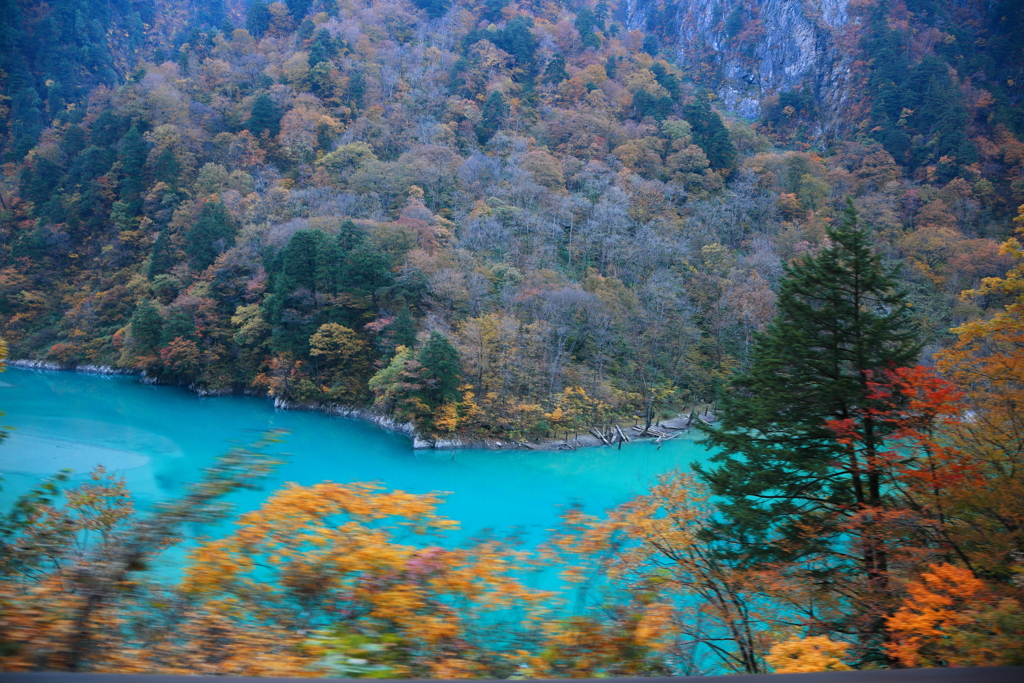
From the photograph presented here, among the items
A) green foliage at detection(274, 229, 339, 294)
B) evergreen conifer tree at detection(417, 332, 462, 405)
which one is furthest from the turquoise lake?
green foliage at detection(274, 229, 339, 294)

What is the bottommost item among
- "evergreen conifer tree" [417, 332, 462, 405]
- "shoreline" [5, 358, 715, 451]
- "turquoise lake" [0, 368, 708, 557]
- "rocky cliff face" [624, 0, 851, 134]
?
"turquoise lake" [0, 368, 708, 557]

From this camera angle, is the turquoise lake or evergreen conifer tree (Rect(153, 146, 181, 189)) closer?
the turquoise lake

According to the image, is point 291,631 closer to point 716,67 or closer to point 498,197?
point 498,197

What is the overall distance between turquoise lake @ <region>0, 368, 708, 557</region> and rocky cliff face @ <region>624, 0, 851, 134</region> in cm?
4568

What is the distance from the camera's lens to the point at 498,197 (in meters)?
28.6

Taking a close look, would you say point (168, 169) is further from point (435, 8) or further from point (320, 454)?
point (435, 8)

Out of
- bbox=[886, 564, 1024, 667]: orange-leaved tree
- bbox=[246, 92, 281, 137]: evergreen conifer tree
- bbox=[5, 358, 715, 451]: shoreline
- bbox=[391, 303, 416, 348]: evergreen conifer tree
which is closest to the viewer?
bbox=[886, 564, 1024, 667]: orange-leaved tree

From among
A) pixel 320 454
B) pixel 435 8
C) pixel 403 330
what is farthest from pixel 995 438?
pixel 435 8

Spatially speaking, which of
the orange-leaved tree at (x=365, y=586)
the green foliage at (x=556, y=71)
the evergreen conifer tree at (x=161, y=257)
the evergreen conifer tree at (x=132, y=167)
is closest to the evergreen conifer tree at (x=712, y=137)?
the green foliage at (x=556, y=71)

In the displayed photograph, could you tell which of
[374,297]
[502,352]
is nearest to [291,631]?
[502,352]

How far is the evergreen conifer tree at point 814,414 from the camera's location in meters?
5.31

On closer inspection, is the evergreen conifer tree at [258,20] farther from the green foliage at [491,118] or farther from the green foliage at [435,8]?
the green foliage at [491,118]

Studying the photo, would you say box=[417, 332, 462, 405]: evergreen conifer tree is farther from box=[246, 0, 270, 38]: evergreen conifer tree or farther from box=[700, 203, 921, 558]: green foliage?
box=[246, 0, 270, 38]: evergreen conifer tree

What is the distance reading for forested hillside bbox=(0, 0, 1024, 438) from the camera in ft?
71.4
